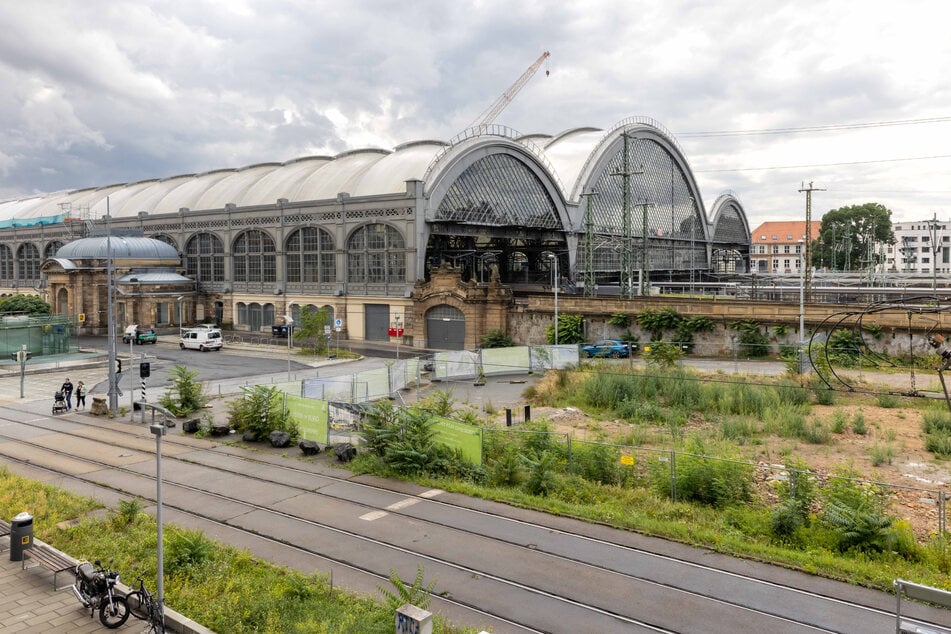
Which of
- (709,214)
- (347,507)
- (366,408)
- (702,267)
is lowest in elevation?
(347,507)

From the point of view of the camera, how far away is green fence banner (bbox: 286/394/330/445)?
2500 cm

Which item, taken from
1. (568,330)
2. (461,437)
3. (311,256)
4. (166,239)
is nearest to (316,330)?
(311,256)

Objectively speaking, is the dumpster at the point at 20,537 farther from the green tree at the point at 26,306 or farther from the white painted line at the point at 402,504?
the green tree at the point at 26,306

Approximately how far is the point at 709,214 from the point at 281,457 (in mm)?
116314

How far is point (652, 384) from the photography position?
112 feet

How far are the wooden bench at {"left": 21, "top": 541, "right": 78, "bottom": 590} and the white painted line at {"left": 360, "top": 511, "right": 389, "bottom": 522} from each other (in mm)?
6516

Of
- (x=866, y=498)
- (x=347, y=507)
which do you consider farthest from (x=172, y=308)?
(x=866, y=498)

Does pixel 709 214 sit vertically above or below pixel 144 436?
above

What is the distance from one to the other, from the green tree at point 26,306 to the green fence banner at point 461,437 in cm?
5998

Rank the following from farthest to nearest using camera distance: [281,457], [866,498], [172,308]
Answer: [172,308], [281,457], [866,498]

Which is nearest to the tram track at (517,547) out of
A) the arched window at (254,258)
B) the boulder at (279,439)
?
the boulder at (279,439)

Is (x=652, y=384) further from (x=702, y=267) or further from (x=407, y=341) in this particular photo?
(x=702, y=267)

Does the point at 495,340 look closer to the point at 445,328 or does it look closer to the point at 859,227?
the point at 445,328

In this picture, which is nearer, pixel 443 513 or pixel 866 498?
pixel 866 498
